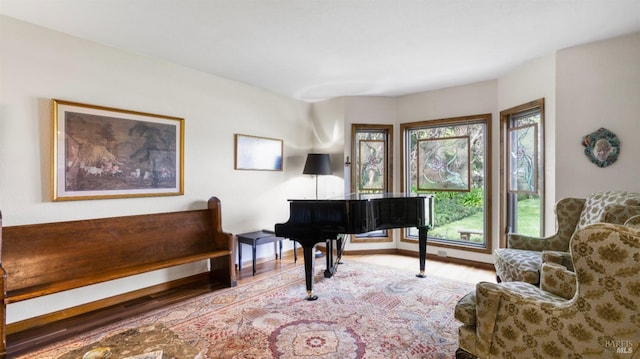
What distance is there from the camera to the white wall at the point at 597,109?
277cm

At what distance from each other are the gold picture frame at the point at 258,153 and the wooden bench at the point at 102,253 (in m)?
0.79

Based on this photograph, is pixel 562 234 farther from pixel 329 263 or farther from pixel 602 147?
pixel 329 263

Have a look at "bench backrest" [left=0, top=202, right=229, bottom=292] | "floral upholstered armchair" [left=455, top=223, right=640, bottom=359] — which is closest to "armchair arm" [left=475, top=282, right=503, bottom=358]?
"floral upholstered armchair" [left=455, top=223, right=640, bottom=359]

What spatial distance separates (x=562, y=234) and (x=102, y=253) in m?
4.45

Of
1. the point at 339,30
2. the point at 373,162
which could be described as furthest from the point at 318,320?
the point at 373,162

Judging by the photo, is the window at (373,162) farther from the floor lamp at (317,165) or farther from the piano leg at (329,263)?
the piano leg at (329,263)

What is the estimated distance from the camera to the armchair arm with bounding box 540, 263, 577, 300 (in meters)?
1.65

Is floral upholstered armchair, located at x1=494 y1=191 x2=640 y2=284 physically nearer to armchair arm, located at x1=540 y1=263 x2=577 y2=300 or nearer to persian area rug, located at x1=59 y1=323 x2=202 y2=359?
armchair arm, located at x1=540 y1=263 x2=577 y2=300

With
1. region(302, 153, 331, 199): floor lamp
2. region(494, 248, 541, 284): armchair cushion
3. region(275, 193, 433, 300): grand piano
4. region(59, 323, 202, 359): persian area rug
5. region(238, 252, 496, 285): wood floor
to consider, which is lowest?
region(238, 252, 496, 285): wood floor

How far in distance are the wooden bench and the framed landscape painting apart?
31cm

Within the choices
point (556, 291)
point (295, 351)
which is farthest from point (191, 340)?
point (556, 291)

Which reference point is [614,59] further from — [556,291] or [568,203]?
[556,291]

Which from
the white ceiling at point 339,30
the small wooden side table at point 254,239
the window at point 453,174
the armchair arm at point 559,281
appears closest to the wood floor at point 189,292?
the small wooden side table at point 254,239

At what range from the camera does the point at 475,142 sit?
429 centimetres
